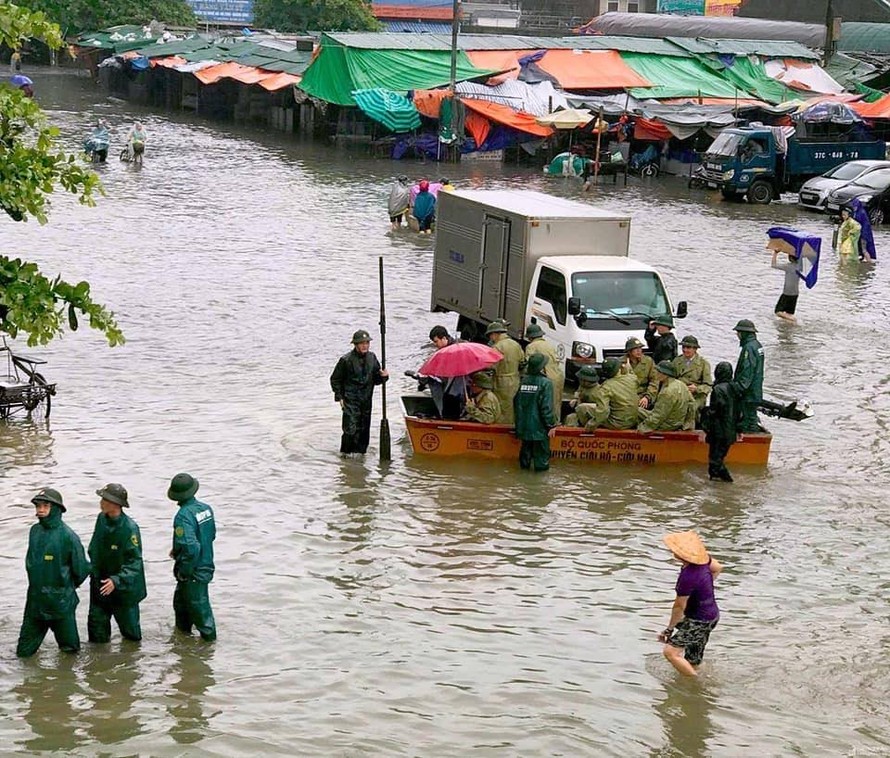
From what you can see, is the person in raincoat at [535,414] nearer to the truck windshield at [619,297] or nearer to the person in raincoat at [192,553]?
the truck windshield at [619,297]

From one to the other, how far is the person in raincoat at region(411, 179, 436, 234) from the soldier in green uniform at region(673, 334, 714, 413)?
15.6m

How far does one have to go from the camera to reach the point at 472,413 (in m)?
16.2

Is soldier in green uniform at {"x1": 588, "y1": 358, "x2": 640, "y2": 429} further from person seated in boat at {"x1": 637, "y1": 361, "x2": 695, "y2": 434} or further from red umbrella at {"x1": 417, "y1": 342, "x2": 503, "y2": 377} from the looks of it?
red umbrella at {"x1": 417, "y1": 342, "x2": 503, "y2": 377}

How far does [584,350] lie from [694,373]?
7.38 feet

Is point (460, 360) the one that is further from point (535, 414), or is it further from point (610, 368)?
point (610, 368)

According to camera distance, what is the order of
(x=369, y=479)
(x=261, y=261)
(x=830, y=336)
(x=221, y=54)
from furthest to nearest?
(x=221, y=54) → (x=261, y=261) → (x=830, y=336) → (x=369, y=479)

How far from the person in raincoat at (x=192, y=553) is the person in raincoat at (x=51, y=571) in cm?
71

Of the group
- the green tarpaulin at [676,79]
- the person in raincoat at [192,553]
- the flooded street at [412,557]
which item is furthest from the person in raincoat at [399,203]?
the person in raincoat at [192,553]

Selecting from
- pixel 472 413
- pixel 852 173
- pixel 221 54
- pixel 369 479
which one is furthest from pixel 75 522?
pixel 221 54

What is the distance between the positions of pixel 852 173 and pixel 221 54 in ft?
100

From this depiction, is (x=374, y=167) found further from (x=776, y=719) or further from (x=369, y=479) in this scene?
(x=776, y=719)

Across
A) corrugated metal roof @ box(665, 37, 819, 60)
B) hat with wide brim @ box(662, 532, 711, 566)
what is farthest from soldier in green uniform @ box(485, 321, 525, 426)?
corrugated metal roof @ box(665, 37, 819, 60)

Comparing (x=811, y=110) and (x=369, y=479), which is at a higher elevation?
(x=811, y=110)

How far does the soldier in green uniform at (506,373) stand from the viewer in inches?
635
